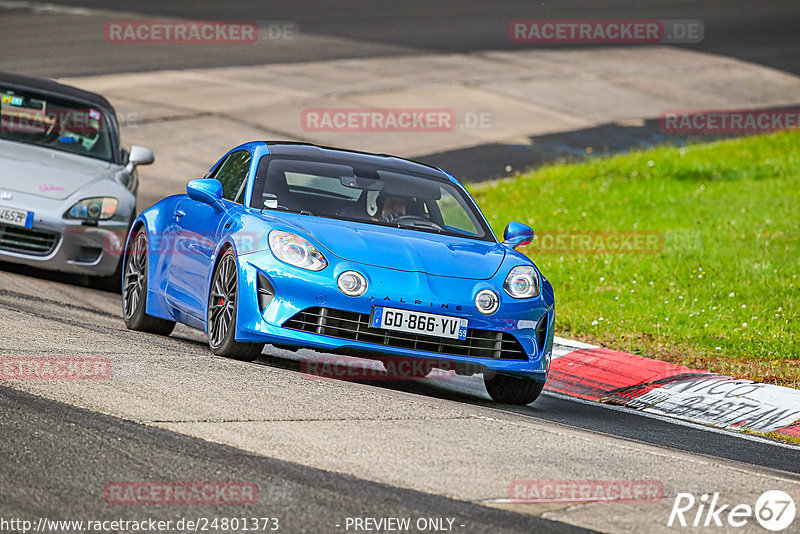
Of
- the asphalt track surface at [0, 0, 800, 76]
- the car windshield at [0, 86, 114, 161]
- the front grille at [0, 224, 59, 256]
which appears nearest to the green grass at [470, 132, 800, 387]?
the front grille at [0, 224, 59, 256]

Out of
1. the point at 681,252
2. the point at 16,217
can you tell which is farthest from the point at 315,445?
the point at 681,252

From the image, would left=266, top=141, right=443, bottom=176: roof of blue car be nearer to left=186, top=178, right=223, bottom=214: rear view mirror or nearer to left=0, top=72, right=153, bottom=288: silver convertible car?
left=186, top=178, right=223, bottom=214: rear view mirror

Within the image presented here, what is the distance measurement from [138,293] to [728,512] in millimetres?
5465

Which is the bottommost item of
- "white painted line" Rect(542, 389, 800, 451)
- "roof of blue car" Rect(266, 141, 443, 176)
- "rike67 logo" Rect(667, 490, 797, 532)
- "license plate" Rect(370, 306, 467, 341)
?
"white painted line" Rect(542, 389, 800, 451)

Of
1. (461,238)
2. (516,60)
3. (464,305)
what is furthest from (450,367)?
(516,60)

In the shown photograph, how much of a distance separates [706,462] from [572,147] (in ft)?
51.6

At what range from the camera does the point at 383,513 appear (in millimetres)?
4844

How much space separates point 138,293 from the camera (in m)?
9.55

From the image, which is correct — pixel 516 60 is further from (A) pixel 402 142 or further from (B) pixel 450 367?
(B) pixel 450 367

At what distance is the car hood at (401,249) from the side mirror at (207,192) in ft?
2.33

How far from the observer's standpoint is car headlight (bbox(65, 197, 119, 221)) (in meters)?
11.2

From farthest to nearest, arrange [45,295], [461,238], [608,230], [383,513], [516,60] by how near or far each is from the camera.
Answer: [516,60] → [608,230] → [45,295] → [461,238] → [383,513]

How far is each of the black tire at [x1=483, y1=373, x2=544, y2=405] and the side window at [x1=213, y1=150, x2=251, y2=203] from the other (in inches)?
81.0

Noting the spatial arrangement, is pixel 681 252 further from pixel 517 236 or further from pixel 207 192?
pixel 207 192
